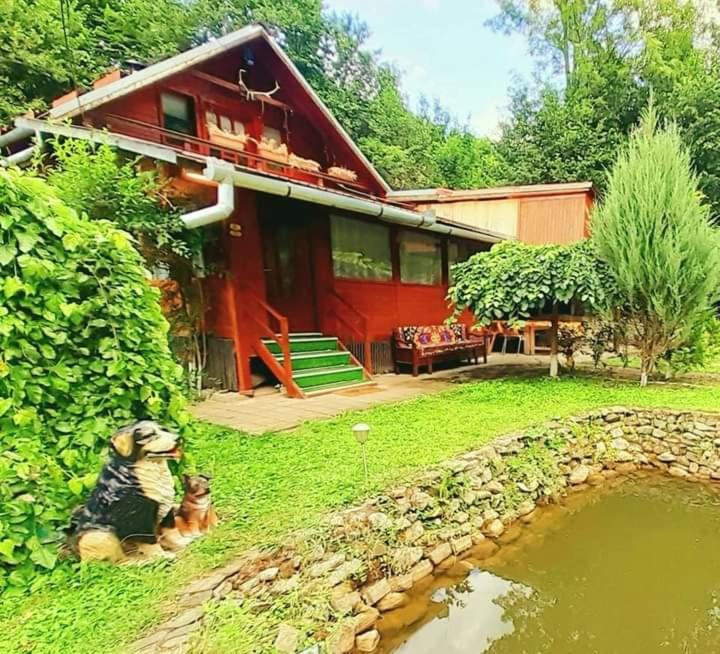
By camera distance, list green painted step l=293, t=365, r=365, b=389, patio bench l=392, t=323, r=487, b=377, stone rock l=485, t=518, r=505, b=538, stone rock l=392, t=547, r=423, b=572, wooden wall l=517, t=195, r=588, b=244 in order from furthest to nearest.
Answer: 1. wooden wall l=517, t=195, r=588, b=244
2. patio bench l=392, t=323, r=487, b=377
3. green painted step l=293, t=365, r=365, b=389
4. stone rock l=485, t=518, r=505, b=538
5. stone rock l=392, t=547, r=423, b=572

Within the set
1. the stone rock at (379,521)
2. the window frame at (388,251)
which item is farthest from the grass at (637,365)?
the stone rock at (379,521)

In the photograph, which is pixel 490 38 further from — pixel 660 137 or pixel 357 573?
pixel 357 573

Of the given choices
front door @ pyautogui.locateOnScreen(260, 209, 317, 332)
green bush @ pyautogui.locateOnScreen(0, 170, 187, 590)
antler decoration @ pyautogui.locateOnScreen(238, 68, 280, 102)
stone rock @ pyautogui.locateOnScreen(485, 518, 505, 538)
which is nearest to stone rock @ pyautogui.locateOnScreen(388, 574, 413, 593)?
stone rock @ pyautogui.locateOnScreen(485, 518, 505, 538)

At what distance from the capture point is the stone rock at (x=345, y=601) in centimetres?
271

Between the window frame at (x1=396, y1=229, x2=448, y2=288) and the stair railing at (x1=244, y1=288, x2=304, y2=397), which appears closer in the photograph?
the stair railing at (x1=244, y1=288, x2=304, y2=397)

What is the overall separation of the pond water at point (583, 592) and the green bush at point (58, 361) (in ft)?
6.39

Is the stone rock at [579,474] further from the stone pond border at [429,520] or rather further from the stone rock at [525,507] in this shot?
the stone rock at [525,507]

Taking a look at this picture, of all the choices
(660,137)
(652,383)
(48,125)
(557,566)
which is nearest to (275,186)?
(48,125)

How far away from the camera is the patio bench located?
341 inches

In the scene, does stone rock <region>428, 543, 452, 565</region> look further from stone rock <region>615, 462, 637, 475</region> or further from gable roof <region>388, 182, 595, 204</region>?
gable roof <region>388, 182, 595, 204</region>

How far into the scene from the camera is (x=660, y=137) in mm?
6898

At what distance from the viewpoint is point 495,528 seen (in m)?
3.97

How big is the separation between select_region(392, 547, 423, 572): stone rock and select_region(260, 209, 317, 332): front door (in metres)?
5.20

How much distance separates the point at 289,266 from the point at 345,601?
20.6ft
